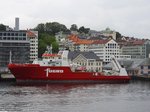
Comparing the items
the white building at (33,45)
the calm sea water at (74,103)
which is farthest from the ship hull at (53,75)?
the white building at (33,45)

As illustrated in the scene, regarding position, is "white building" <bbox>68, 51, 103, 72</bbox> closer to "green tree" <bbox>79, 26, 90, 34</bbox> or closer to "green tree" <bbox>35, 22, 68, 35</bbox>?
"green tree" <bbox>35, 22, 68, 35</bbox>

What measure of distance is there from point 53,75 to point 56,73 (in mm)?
491

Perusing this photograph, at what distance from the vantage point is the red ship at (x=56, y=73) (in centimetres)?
6456

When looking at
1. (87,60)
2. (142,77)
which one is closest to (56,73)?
(142,77)

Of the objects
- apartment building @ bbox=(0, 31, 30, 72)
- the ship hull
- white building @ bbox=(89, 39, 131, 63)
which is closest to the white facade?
apartment building @ bbox=(0, 31, 30, 72)

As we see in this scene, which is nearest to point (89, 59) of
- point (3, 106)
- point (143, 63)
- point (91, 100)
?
point (143, 63)

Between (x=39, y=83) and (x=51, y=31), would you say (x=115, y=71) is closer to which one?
(x=39, y=83)

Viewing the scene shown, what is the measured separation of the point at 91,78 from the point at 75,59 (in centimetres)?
2151

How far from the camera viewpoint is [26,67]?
211 feet

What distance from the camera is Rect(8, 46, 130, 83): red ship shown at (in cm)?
6456

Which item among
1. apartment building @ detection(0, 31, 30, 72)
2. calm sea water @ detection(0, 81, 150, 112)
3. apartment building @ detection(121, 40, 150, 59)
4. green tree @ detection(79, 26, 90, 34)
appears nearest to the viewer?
calm sea water @ detection(0, 81, 150, 112)

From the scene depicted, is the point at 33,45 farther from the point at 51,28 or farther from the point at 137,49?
the point at 51,28

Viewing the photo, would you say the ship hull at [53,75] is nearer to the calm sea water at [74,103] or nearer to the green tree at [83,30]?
the calm sea water at [74,103]

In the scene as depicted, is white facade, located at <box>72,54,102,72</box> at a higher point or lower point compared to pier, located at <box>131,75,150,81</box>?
higher
